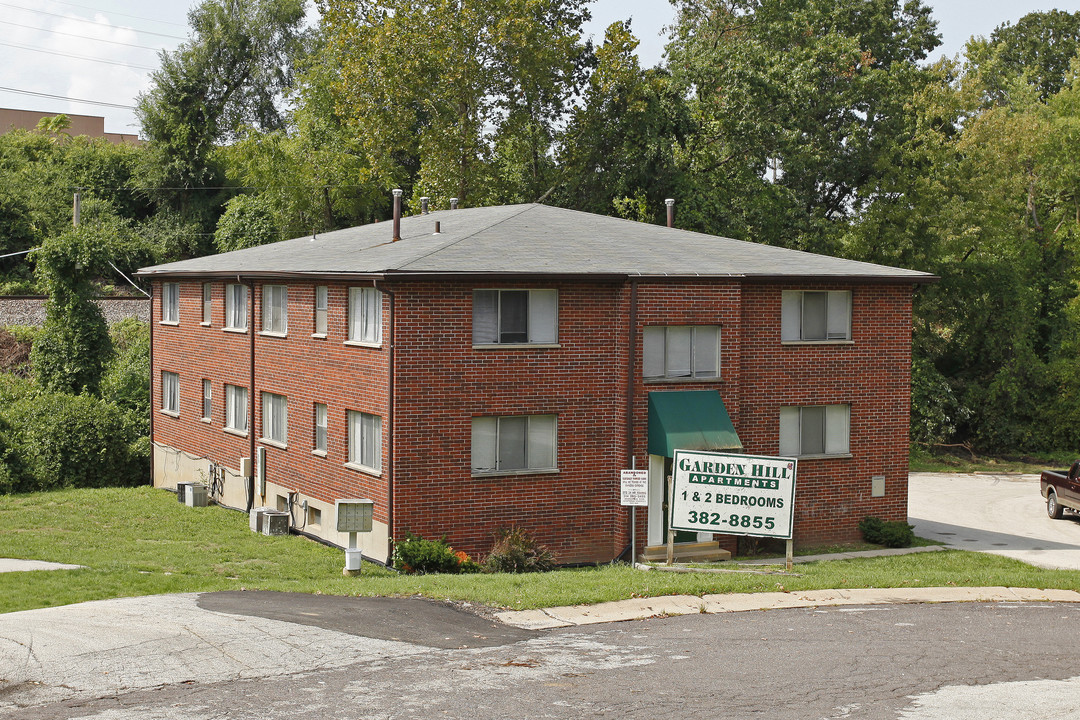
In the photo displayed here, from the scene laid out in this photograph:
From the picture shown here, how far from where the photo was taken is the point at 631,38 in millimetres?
48719

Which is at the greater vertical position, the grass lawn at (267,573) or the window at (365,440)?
the window at (365,440)

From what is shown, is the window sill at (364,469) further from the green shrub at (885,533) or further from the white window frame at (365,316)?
the green shrub at (885,533)

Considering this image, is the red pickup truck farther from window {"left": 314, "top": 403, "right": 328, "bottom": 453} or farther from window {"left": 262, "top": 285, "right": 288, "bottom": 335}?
window {"left": 262, "top": 285, "right": 288, "bottom": 335}

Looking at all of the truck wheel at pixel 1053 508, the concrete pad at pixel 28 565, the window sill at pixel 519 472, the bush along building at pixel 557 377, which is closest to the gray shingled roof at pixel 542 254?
the bush along building at pixel 557 377

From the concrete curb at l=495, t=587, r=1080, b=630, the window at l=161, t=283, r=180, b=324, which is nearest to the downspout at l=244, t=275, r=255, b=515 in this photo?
the window at l=161, t=283, r=180, b=324

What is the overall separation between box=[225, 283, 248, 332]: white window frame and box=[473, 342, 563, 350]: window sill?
31.2 ft

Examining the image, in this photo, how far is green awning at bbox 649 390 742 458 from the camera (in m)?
23.5

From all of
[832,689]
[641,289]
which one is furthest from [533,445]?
[832,689]

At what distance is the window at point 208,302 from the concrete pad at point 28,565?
464 inches

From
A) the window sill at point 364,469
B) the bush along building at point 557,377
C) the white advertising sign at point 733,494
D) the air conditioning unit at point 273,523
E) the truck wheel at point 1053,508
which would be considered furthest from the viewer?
the truck wheel at point 1053,508

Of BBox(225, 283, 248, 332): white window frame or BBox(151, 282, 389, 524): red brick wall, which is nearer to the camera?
BBox(151, 282, 389, 524): red brick wall

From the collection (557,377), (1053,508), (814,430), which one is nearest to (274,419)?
(557,377)

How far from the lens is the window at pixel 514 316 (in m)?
23.2

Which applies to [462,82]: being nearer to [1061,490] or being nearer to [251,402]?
[251,402]
